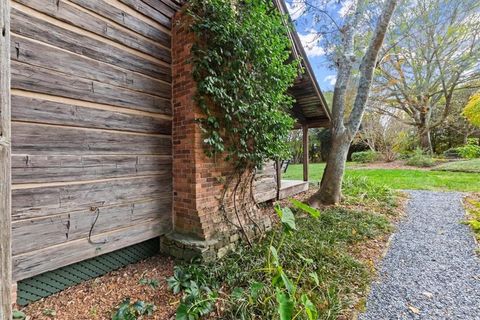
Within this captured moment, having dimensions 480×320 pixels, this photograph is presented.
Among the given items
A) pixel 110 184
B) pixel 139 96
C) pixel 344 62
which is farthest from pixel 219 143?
pixel 344 62

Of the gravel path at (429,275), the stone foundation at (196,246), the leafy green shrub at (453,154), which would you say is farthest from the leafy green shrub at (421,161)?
the stone foundation at (196,246)

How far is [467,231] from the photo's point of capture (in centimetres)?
424

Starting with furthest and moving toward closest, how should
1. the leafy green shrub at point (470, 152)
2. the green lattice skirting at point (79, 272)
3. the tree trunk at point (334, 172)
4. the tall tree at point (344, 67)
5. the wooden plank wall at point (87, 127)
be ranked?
1. the leafy green shrub at point (470, 152)
2. the tree trunk at point (334, 172)
3. the tall tree at point (344, 67)
4. the green lattice skirting at point (79, 272)
5. the wooden plank wall at point (87, 127)

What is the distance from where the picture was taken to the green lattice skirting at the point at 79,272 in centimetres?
219

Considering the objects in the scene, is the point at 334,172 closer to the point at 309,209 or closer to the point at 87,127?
the point at 309,209

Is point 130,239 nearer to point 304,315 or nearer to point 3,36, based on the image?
point 304,315

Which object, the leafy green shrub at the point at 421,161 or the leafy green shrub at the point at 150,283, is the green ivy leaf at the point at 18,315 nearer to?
the leafy green shrub at the point at 150,283

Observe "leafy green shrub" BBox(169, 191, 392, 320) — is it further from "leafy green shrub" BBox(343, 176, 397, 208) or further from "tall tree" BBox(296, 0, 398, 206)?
"leafy green shrub" BBox(343, 176, 397, 208)

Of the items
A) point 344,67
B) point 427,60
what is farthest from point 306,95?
point 427,60

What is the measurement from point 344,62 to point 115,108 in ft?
18.0

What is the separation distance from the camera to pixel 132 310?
83.4 inches

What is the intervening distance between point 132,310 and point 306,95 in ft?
19.0

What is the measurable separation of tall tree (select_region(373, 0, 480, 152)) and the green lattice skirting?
32.0 feet

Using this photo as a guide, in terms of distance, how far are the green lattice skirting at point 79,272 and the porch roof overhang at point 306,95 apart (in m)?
4.19
